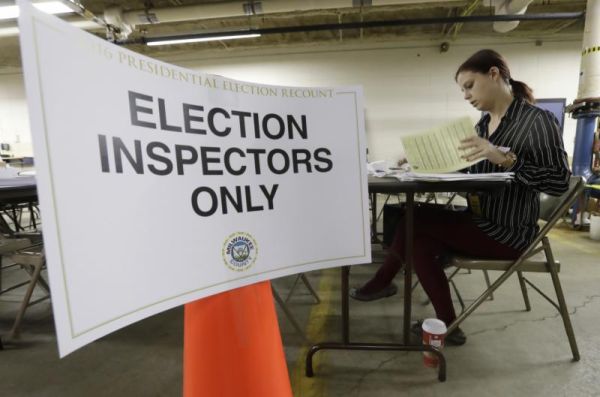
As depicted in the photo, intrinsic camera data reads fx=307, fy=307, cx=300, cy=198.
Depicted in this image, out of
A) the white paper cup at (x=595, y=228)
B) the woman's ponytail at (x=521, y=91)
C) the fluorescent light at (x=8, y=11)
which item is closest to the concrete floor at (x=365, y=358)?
the woman's ponytail at (x=521, y=91)

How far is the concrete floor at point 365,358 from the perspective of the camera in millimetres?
1023

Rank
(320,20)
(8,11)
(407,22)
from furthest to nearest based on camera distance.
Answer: (320,20) → (407,22) → (8,11)

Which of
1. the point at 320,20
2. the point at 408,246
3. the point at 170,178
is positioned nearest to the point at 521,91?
the point at 408,246

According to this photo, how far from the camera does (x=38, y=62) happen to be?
31 centimetres

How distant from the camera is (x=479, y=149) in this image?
0.99 m

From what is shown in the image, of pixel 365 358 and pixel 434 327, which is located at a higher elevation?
pixel 434 327

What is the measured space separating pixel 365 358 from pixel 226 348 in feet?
2.63

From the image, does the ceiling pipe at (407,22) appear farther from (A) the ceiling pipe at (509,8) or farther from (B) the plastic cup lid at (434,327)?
(B) the plastic cup lid at (434,327)

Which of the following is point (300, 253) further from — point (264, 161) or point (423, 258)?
point (423, 258)

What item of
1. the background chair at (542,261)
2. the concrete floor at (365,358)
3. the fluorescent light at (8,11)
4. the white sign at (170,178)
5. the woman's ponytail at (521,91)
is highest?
the fluorescent light at (8,11)

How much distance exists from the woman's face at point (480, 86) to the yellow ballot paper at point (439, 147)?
28 cm

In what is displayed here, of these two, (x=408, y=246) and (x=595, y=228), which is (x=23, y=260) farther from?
(x=595, y=228)

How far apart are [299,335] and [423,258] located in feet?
2.04

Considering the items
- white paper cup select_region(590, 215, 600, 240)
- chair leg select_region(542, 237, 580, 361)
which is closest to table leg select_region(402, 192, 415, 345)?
chair leg select_region(542, 237, 580, 361)
